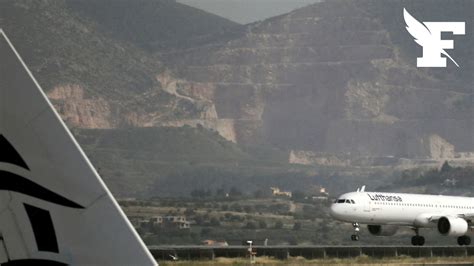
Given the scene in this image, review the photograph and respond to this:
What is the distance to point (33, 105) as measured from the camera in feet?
33.2

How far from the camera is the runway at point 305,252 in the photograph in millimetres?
47094

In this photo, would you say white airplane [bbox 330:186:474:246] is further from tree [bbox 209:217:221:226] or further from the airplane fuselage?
tree [bbox 209:217:221:226]

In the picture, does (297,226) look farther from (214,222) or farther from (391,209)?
(391,209)

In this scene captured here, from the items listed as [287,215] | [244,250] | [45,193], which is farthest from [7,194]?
[287,215]

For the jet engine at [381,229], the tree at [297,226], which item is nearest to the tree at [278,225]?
the tree at [297,226]

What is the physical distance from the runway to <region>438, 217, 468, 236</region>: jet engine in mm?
9881

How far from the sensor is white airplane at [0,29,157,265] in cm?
1006

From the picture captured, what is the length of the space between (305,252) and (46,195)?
132ft

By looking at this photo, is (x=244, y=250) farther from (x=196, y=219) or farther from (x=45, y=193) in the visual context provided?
(x=196, y=219)

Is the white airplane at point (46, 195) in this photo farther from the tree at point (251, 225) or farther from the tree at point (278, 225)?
the tree at point (251, 225)

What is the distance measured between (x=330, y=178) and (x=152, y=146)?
2665 cm

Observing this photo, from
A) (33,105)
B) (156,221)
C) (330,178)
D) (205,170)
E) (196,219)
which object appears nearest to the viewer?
(33,105)

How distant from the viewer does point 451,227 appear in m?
65.7

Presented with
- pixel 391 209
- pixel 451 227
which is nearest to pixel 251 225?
pixel 451 227
